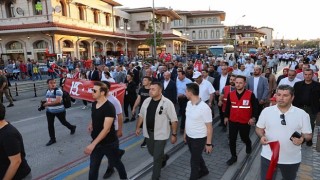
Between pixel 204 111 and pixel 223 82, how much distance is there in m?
4.17

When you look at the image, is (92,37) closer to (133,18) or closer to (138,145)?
(133,18)

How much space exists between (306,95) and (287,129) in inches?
129

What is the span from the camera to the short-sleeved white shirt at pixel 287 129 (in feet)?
10.7

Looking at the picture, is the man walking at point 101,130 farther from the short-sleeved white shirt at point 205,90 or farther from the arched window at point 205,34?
the arched window at point 205,34

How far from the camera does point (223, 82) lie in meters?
8.31

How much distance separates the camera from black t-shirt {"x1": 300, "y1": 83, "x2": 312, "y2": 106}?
6013mm

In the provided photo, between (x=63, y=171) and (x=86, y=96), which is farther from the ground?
(x=86, y=96)

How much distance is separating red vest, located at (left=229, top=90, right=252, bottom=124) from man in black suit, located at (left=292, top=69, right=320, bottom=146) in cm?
169

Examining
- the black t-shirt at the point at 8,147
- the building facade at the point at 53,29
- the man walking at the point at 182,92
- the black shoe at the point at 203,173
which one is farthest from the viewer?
the building facade at the point at 53,29

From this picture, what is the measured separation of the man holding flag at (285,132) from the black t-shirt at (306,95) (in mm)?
3117

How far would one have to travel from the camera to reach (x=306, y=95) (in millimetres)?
6043

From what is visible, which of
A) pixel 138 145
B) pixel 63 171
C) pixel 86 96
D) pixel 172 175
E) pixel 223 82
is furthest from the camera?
pixel 86 96

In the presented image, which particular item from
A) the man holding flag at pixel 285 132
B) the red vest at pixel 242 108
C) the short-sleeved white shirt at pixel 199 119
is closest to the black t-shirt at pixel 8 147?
the short-sleeved white shirt at pixel 199 119

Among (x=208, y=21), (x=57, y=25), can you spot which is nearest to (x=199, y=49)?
(x=208, y=21)
